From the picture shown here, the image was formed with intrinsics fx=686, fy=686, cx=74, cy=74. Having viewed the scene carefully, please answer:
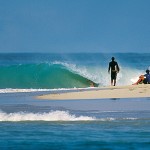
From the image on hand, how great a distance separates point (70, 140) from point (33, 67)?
31.5 meters

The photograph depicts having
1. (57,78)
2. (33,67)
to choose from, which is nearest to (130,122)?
(57,78)

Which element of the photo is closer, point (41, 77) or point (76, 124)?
point (76, 124)

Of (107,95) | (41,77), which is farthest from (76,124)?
(41,77)

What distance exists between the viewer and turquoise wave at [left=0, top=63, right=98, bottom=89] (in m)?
39.8

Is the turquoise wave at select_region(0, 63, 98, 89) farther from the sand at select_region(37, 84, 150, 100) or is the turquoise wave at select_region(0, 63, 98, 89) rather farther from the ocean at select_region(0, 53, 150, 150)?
the ocean at select_region(0, 53, 150, 150)

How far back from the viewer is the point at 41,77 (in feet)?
139

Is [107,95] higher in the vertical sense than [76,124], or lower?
higher

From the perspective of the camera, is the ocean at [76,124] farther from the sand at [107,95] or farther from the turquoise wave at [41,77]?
the turquoise wave at [41,77]

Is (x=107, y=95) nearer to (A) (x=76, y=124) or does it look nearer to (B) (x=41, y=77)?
(A) (x=76, y=124)

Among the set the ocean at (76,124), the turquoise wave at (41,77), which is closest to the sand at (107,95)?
the ocean at (76,124)

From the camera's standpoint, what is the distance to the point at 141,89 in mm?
27312

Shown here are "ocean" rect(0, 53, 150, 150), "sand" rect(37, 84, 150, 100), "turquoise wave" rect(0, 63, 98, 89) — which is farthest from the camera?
"turquoise wave" rect(0, 63, 98, 89)

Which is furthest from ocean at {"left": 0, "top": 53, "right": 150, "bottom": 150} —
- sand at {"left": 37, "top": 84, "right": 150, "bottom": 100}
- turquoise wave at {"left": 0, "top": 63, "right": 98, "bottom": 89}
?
turquoise wave at {"left": 0, "top": 63, "right": 98, "bottom": 89}

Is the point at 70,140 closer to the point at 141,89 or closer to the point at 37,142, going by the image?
the point at 37,142
